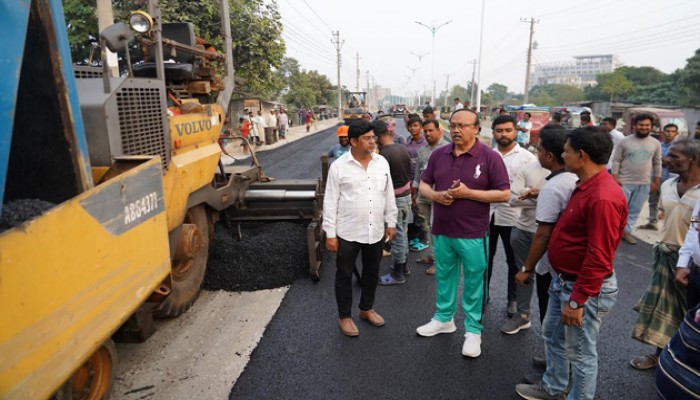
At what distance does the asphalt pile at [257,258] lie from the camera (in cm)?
446

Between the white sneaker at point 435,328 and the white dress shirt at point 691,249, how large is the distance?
1597mm

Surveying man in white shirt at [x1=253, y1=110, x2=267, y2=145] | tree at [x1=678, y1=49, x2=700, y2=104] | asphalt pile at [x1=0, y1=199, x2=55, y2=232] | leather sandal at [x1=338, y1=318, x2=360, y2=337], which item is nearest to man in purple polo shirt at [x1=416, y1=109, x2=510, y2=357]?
leather sandal at [x1=338, y1=318, x2=360, y2=337]

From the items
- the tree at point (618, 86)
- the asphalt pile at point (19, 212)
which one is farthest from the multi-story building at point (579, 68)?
the asphalt pile at point (19, 212)

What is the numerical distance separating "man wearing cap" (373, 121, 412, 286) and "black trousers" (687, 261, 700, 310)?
2.42 metres

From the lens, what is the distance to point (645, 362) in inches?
120

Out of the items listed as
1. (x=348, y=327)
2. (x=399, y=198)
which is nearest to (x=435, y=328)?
(x=348, y=327)

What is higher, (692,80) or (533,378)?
(692,80)

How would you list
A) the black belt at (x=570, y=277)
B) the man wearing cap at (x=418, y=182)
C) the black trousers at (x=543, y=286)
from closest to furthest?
1. the black belt at (x=570, y=277)
2. the black trousers at (x=543, y=286)
3. the man wearing cap at (x=418, y=182)

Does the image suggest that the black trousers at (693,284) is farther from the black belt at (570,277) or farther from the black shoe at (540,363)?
the black shoe at (540,363)

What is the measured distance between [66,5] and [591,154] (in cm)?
1207

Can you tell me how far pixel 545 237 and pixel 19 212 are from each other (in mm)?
2632

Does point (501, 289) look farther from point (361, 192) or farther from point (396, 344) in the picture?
point (361, 192)

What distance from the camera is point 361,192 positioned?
3363 millimetres

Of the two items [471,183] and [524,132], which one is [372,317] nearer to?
[471,183]
